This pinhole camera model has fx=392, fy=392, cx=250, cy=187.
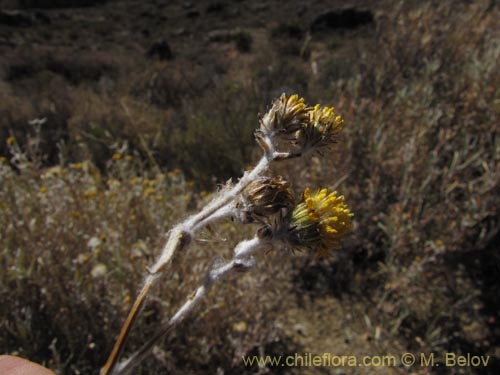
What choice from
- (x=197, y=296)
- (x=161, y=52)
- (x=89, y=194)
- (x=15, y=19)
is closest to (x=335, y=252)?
(x=89, y=194)

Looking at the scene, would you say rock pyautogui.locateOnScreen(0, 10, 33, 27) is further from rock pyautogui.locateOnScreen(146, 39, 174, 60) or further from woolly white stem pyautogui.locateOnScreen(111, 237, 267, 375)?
woolly white stem pyautogui.locateOnScreen(111, 237, 267, 375)

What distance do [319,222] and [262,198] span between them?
0.51 feet

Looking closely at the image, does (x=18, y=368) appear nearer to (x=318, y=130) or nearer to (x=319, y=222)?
(x=319, y=222)

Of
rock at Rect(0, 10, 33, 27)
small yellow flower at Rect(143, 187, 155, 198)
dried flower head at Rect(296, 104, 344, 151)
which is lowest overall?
rock at Rect(0, 10, 33, 27)

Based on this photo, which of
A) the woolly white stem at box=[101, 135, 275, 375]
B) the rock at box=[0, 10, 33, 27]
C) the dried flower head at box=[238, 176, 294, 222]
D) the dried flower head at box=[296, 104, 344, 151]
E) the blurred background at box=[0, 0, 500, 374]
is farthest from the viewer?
the rock at box=[0, 10, 33, 27]

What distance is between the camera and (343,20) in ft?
48.3

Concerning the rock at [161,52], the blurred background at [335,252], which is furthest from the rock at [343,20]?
the blurred background at [335,252]

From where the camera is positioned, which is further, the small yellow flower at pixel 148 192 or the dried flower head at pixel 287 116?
the small yellow flower at pixel 148 192

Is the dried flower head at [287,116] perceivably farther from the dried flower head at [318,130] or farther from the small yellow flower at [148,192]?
the small yellow flower at [148,192]

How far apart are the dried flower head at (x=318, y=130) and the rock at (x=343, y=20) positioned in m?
14.8

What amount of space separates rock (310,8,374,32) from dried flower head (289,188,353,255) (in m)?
14.9

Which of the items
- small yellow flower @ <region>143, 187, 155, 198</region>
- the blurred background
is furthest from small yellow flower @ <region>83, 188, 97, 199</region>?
small yellow flower @ <region>143, 187, 155, 198</region>

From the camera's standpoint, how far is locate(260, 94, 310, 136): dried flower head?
0.95 metres

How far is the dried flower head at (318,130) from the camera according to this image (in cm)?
98
